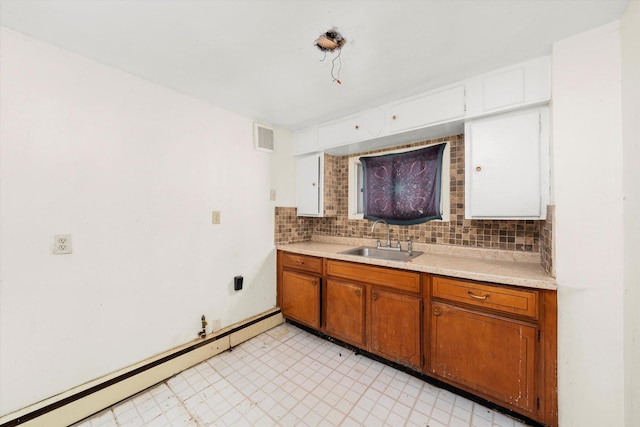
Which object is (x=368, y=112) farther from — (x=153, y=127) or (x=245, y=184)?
(x=153, y=127)

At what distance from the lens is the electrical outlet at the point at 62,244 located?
1426mm

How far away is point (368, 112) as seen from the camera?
222cm

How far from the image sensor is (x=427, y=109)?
189 centimetres

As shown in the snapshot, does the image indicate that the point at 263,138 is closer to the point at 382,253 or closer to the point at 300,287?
the point at 300,287

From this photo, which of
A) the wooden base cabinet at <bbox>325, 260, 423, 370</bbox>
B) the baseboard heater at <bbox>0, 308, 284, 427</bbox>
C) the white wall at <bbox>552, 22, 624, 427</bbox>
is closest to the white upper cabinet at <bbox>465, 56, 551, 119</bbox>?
the white wall at <bbox>552, 22, 624, 427</bbox>

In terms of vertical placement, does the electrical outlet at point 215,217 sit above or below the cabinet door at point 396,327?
above

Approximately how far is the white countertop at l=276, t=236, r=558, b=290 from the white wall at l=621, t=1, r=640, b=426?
0.28 m

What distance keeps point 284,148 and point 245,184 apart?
0.69 metres

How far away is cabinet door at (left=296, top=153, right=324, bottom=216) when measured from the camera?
8.93 feet

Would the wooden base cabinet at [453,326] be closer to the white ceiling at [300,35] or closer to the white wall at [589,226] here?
the white wall at [589,226]

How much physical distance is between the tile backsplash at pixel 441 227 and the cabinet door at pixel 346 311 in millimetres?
759

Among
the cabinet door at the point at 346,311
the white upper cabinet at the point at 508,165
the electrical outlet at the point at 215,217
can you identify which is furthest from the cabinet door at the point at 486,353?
the electrical outlet at the point at 215,217

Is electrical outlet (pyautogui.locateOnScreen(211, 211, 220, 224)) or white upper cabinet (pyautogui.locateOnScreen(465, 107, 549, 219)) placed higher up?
white upper cabinet (pyautogui.locateOnScreen(465, 107, 549, 219))

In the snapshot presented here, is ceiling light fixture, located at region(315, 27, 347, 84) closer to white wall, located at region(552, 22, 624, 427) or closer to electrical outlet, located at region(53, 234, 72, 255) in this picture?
white wall, located at region(552, 22, 624, 427)
